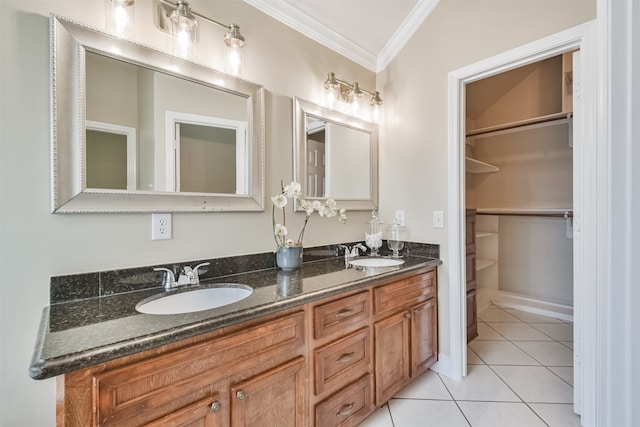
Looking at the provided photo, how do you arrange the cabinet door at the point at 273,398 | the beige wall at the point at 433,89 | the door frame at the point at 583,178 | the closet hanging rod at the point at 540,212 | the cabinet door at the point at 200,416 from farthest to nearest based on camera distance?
the closet hanging rod at the point at 540,212 < the beige wall at the point at 433,89 < the door frame at the point at 583,178 < the cabinet door at the point at 273,398 < the cabinet door at the point at 200,416

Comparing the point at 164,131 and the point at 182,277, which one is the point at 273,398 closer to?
the point at 182,277

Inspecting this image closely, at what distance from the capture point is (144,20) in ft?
4.37

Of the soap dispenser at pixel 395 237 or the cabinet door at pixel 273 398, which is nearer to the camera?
the cabinet door at pixel 273 398

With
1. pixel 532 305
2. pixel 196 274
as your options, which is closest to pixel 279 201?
pixel 196 274

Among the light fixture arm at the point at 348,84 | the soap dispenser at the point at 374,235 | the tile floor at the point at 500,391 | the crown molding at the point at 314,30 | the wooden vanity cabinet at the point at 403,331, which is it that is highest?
the crown molding at the point at 314,30

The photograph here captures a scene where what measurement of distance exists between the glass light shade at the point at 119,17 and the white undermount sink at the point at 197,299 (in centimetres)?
116

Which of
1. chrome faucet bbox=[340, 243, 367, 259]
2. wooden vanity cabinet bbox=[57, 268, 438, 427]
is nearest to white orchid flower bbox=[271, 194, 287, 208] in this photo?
wooden vanity cabinet bbox=[57, 268, 438, 427]

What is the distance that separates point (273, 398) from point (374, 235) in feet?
4.69

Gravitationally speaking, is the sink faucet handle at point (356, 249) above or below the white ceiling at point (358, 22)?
below

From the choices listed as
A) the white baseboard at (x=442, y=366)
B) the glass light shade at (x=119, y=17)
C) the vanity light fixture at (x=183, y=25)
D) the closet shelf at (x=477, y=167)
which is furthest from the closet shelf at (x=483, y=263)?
the glass light shade at (x=119, y=17)

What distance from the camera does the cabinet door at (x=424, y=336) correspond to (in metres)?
1.85

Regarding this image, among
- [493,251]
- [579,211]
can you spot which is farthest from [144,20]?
[493,251]

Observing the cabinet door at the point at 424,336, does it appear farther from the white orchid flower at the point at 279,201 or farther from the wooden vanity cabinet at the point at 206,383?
the white orchid flower at the point at 279,201

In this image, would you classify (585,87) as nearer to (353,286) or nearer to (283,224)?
(353,286)
